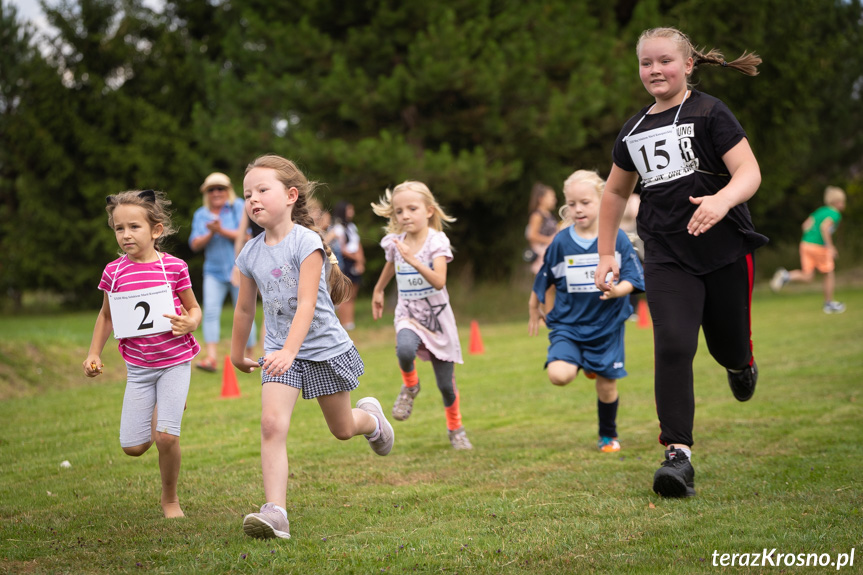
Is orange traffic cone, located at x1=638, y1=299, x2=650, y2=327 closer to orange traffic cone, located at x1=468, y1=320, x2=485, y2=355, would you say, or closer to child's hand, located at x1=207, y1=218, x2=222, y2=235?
orange traffic cone, located at x1=468, y1=320, x2=485, y2=355

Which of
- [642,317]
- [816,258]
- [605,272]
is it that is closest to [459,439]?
[605,272]

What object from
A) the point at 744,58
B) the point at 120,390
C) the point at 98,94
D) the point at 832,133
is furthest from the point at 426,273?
the point at 832,133

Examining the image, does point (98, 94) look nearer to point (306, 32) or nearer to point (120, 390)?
point (306, 32)

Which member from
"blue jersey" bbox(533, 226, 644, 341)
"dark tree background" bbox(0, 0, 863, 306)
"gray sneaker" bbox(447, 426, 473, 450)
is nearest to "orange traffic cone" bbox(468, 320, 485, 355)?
"dark tree background" bbox(0, 0, 863, 306)

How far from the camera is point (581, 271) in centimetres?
612

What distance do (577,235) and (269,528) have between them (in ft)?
10.7

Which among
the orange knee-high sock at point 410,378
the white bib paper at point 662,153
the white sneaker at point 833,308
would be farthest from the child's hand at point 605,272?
the white sneaker at point 833,308

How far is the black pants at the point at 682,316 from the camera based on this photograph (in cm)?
464

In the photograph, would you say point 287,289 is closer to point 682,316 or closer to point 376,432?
point 376,432

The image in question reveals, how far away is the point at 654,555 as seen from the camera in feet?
11.9

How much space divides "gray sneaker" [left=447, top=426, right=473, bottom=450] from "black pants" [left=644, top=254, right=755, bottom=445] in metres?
1.90

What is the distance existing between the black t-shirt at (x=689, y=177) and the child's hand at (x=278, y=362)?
2.03 metres

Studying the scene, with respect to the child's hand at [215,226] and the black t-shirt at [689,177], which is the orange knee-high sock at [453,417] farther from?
the child's hand at [215,226]

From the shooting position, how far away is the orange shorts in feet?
52.0
